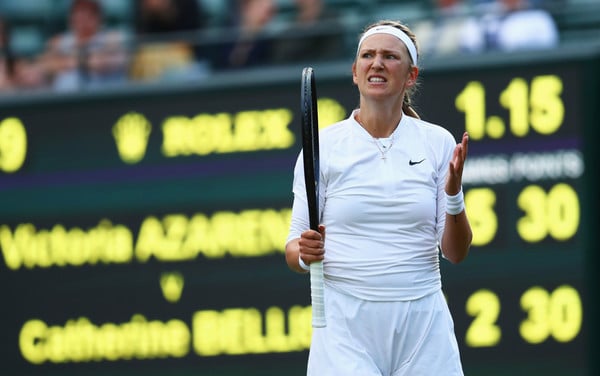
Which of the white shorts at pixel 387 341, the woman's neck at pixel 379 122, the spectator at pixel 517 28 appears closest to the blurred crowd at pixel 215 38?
the spectator at pixel 517 28

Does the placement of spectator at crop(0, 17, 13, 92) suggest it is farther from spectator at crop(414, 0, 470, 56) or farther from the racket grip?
the racket grip

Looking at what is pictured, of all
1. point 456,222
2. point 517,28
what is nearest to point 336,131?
point 456,222

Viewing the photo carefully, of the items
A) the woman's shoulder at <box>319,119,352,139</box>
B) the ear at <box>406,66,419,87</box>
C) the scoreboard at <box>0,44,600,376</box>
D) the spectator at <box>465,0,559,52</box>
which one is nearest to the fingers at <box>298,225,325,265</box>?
the woman's shoulder at <box>319,119,352,139</box>

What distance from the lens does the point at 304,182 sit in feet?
15.2

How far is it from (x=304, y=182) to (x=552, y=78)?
112 inches

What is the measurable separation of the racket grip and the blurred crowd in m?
3.19

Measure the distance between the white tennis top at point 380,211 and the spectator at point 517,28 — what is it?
9.51ft

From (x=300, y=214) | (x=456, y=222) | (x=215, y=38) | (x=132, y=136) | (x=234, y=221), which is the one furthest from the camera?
(x=215, y=38)

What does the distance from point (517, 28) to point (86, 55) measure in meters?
2.43

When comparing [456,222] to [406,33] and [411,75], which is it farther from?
[406,33]

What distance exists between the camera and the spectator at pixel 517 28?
24.4 feet

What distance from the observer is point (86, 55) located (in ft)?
28.0

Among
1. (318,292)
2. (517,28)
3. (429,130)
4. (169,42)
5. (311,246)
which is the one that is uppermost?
(169,42)

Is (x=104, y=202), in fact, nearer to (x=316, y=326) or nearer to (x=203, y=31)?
(x=203, y=31)
